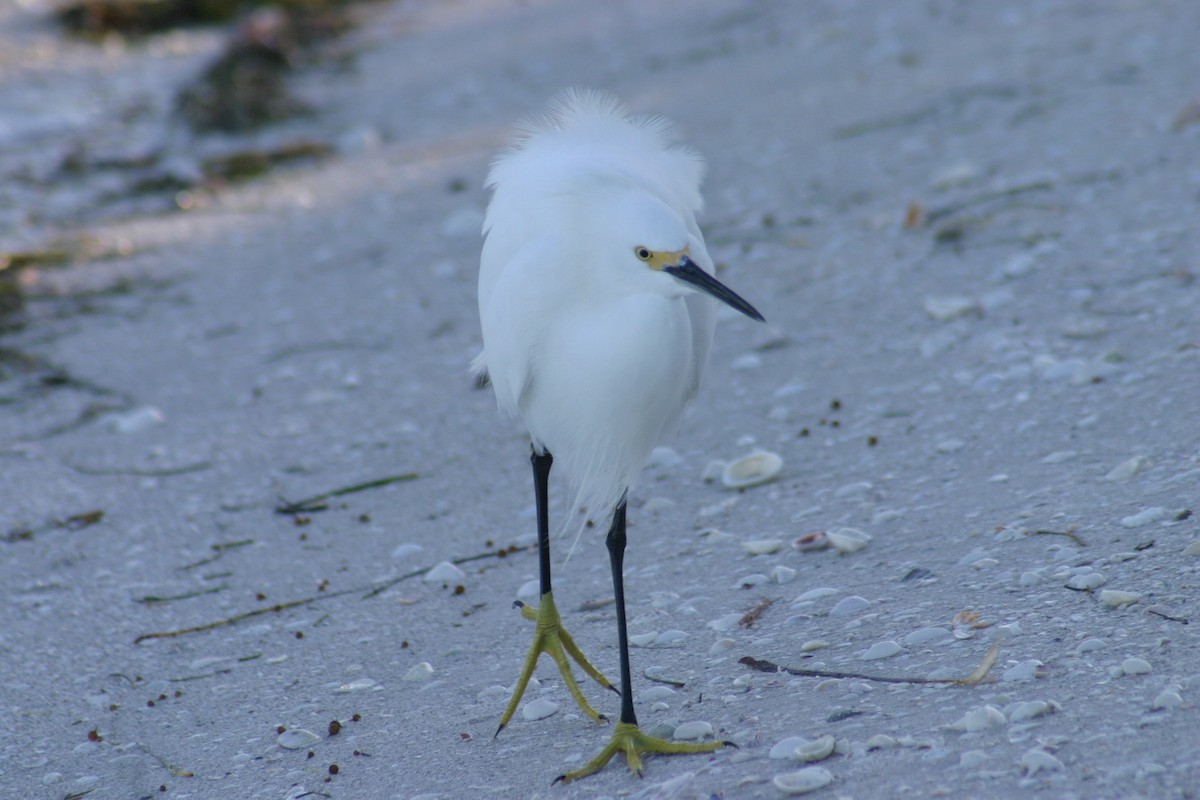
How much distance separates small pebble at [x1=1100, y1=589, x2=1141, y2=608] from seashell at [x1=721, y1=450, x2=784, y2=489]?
1242 mm

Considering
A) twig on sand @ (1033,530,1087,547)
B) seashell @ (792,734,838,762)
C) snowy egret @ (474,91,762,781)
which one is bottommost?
seashell @ (792,734,838,762)

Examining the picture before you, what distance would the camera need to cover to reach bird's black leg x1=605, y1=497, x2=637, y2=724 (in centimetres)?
255

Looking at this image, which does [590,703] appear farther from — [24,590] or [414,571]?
[24,590]

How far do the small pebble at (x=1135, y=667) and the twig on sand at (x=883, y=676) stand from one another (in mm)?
246

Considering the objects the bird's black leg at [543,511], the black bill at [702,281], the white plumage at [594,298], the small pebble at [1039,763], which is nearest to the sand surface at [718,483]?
the small pebble at [1039,763]

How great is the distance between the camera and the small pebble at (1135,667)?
229 cm

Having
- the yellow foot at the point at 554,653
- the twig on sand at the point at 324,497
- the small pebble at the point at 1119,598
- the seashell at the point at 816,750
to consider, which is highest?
the small pebble at the point at 1119,598

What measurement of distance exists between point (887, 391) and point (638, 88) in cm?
464

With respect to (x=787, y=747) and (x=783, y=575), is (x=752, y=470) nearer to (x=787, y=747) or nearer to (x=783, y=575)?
(x=783, y=575)

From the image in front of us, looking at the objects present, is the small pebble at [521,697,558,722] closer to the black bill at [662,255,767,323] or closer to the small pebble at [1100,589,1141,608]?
the black bill at [662,255,767,323]

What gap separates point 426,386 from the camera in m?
4.75

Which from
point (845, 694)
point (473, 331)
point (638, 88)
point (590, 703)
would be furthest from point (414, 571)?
point (638, 88)

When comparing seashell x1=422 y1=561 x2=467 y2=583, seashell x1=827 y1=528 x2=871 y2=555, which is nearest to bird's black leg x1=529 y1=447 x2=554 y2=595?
seashell x1=422 y1=561 x2=467 y2=583

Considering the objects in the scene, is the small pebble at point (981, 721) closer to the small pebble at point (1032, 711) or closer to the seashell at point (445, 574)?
the small pebble at point (1032, 711)
